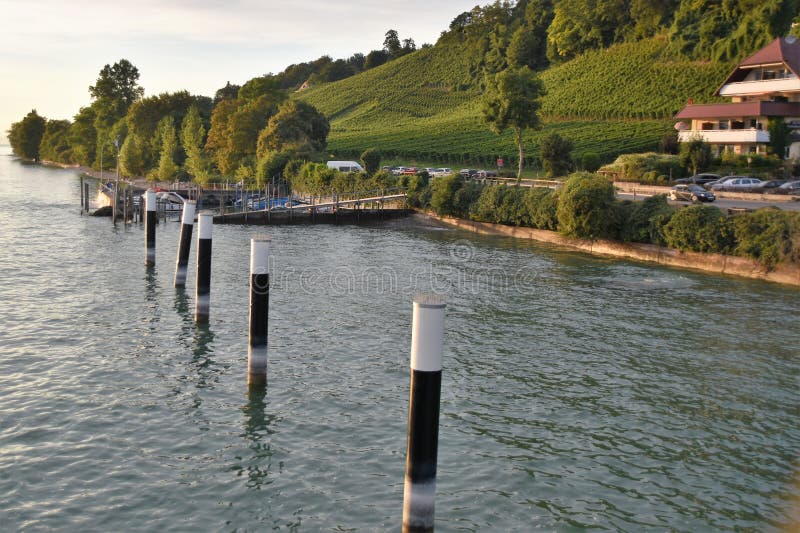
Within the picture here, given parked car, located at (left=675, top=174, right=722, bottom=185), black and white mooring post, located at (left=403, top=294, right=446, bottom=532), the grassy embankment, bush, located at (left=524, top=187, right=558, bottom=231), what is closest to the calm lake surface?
black and white mooring post, located at (left=403, top=294, right=446, bottom=532)

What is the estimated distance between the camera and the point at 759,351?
72.7ft

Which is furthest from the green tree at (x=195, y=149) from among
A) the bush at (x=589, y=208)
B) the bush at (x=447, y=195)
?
the bush at (x=589, y=208)

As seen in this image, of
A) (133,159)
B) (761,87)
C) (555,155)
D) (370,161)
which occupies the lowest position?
(370,161)

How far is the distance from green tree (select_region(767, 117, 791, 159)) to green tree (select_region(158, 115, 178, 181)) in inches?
3010

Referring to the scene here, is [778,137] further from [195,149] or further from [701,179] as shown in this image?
[195,149]

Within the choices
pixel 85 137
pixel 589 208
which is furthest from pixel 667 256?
Answer: pixel 85 137

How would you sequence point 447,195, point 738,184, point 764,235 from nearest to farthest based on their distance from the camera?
point 764,235 < point 447,195 < point 738,184

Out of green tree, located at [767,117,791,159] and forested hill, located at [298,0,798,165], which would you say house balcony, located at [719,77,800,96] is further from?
forested hill, located at [298,0,798,165]

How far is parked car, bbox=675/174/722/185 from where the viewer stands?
196ft

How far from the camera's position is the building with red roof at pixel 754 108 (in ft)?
236

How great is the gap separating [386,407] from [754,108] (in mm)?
68163

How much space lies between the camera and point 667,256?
3797cm

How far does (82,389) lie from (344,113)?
6176 inches

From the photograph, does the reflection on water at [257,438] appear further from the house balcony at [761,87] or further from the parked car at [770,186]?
the house balcony at [761,87]
